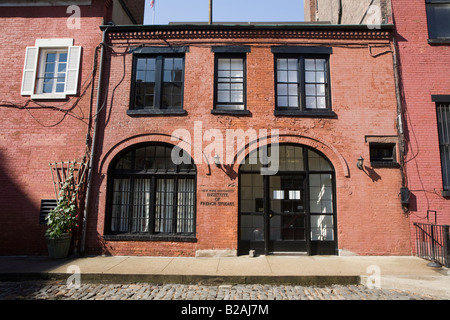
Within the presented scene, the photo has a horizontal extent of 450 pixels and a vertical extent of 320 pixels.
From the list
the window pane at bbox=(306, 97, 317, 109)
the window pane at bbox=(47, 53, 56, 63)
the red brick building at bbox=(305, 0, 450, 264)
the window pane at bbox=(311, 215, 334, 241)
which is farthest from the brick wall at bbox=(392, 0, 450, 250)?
the window pane at bbox=(47, 53, 56, 63)

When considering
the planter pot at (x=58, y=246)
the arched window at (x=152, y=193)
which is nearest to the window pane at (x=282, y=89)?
the arched window at (x=152, y=193)

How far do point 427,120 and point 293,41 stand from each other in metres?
4.73

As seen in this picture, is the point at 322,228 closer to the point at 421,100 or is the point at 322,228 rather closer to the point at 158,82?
the point at 421,100

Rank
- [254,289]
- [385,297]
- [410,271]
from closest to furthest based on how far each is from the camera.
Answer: [385,297] < [254,289] < [410,271]

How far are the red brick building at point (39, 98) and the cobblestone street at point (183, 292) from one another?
2.64 metres

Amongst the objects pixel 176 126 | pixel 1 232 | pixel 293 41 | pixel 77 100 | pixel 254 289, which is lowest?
pixel 254 289

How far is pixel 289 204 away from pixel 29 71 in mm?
9340

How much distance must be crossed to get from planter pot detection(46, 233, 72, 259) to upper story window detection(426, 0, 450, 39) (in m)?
12.7

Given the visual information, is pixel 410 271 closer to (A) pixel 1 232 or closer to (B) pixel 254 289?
(B) pixel 254 289

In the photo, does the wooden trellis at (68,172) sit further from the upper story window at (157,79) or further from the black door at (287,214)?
the black door at (287,214)

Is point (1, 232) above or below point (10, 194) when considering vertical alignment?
below

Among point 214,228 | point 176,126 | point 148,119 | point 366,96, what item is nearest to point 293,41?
point 366,96

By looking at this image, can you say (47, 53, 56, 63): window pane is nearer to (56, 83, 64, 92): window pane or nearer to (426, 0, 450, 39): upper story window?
(56, 83, 64, 92): window pane

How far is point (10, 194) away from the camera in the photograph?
813cm
